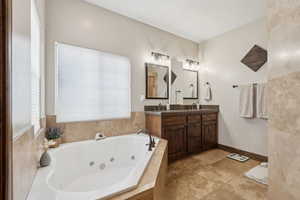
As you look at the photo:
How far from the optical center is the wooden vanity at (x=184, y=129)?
2.54 m

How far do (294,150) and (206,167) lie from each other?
6.90 ft

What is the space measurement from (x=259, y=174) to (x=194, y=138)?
3.75 feet

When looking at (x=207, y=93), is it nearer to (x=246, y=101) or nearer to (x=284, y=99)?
(x=246, y=101)

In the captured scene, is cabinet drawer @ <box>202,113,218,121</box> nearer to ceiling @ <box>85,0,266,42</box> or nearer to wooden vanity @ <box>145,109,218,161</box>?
wooden vanity @ <box>145,109,218,161</box>

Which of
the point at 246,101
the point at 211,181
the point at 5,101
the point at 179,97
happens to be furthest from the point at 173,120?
the point at 5,101

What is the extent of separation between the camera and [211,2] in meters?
2.27

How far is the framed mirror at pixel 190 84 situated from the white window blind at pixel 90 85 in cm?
157

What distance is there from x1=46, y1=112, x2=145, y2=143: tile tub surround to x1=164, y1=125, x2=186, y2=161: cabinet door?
1.85 feet

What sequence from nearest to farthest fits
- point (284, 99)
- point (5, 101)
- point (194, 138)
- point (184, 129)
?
point (5, 101) → point (284, 99) → point (184, 129) → point (194, 138)

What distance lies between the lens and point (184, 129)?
2787 millimetres

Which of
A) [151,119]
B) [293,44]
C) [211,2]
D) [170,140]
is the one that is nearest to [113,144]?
[151,119]

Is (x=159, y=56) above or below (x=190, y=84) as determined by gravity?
above

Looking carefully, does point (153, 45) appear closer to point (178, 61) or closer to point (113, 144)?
point (178, 61)

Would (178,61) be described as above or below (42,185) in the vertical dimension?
above
